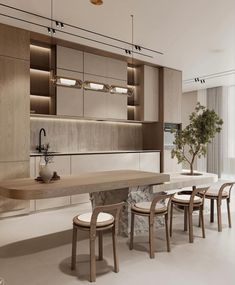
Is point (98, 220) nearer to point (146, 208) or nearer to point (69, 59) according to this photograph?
point (146, 208)

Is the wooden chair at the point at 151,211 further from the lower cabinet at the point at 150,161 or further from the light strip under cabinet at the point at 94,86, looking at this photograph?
the lower cabinet at the point at 150,161

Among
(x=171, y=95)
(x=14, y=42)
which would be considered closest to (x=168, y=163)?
(x=171, y=95)

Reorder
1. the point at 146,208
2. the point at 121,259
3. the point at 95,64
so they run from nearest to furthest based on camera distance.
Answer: the point at 121,259, the point at 146,208, the point at 95,64

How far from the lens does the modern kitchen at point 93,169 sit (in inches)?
107

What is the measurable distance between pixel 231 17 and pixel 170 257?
327cm

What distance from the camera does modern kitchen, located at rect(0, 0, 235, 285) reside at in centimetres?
273

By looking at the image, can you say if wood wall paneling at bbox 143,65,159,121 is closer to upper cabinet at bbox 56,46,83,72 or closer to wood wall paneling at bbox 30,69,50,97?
upper cabinet at bbox 56,46,83,72

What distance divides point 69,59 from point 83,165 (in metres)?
1.95

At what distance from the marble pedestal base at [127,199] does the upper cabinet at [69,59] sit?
8.43 feet

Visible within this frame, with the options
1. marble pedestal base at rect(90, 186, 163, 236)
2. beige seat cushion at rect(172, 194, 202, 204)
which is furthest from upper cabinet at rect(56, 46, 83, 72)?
beige seat cushion at rect(172, 194, 202, 204)

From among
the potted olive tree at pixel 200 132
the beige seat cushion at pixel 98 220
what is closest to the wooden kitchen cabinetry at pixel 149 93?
the potted olive tree at pixel 200 132

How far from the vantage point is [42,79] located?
537 cm

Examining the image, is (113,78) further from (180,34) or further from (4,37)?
(4,37)

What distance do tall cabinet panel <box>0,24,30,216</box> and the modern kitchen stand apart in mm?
15
